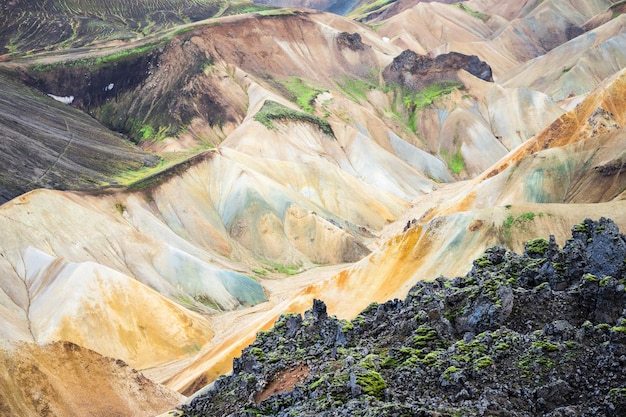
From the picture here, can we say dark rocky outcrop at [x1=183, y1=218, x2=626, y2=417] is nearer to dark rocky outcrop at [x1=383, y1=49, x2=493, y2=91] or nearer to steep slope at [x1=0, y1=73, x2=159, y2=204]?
steep slope at [x1=0, y1=73, x2=159, y2=204]

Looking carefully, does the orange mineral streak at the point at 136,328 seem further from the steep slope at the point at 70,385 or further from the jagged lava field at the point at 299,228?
the steep slope at the point at 70,385

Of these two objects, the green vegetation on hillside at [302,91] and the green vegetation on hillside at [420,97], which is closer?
the green vegetation on hillside at [302,91]

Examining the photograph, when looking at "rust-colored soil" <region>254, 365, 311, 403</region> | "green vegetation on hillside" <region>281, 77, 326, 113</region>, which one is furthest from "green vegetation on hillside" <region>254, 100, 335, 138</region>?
"rust-colored soil" <region>254, 365, 311, 403</region>

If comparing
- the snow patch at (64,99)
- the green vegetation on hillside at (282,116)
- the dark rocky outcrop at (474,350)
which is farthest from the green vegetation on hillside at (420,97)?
the dark rocky outcrop at (474,350)

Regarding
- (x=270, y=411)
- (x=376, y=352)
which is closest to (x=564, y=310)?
(x=376, y=352)

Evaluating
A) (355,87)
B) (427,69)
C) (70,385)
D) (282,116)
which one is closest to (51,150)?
(282,116)

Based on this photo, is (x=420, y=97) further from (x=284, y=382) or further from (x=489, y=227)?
(x=284, y=382)
